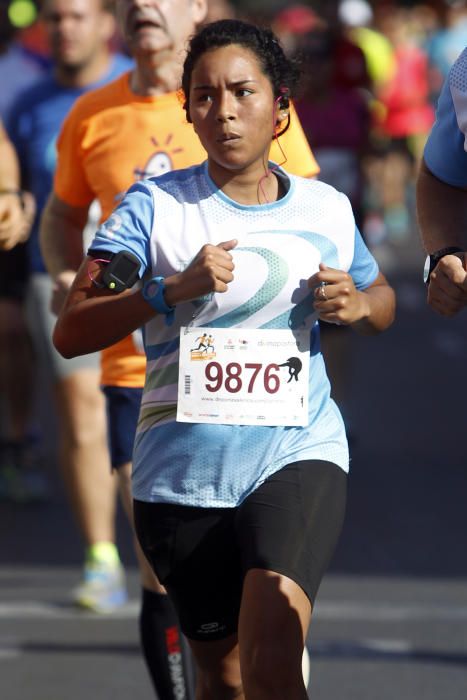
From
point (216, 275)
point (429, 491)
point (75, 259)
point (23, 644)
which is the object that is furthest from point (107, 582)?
point (216, 275)

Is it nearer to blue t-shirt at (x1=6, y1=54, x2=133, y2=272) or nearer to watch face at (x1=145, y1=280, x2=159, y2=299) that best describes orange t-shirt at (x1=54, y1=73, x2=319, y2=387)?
watch face at (x1=145, y1=280, x2=159, y2=299)

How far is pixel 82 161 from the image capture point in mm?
5195

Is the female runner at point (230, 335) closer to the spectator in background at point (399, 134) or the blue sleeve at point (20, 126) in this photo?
the blue sleeve at point (20, 126)

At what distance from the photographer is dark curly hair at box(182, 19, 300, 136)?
412cm

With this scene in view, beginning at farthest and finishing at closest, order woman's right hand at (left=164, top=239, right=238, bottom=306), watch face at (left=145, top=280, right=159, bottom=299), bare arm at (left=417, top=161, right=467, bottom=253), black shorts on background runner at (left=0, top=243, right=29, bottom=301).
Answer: black shorts on background runner at (left=0, top=243, right=29, bottom=301) → bare arm at (left=417, top=161, right=467, bottom=253) → watch face at (left=145, top=280, right=159, bottom=299) → woman's right hand at (left=164, top=239, right=238, bottom=306)

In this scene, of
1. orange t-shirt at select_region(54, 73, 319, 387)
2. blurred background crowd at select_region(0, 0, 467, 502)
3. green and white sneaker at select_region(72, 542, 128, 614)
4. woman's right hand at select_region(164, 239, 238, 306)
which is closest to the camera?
woman's right hand at select_region(164, 239, 238, 306)

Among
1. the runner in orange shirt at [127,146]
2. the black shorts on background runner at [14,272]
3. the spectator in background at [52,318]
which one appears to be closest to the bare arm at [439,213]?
the runner in orange shirt at [127,146]

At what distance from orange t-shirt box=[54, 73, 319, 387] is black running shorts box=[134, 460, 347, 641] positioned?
111 centimetres

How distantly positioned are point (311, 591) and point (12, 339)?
5.23 meters

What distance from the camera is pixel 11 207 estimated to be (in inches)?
212

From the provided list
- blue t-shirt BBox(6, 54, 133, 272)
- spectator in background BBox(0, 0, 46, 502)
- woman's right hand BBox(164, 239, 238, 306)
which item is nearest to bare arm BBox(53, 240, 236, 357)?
woman's right hand BBox(164, 239, 238, 306)

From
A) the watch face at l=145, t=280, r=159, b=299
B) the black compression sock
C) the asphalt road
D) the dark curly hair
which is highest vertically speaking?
the dark curly hair

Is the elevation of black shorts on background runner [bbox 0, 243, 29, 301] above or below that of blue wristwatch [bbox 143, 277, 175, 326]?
below

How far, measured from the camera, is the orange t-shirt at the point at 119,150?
5.09m
